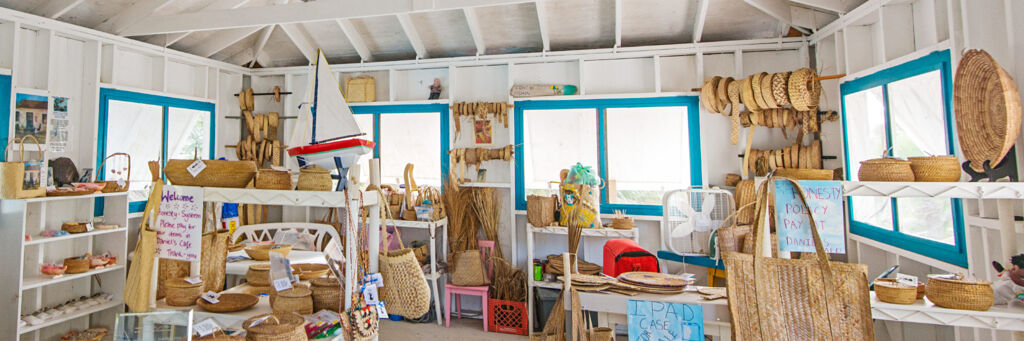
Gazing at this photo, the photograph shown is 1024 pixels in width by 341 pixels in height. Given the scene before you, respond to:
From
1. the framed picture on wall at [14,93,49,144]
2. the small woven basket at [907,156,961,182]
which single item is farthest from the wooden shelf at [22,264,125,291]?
the small woven basket at [907,156,961,182]

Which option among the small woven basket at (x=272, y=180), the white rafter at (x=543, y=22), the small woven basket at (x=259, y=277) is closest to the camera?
the small woven basket at (x=272, y=180)

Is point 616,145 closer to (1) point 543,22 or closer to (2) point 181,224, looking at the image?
(1) point 543,22

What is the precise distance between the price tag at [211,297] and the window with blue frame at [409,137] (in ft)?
8.90

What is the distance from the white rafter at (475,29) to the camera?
4267 millimetres

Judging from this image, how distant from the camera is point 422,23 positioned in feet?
15.3

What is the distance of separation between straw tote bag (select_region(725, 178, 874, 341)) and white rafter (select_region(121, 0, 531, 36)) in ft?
9.60

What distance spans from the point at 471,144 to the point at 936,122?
377 cm

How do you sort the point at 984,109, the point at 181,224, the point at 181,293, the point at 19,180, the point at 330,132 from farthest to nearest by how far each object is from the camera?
the point at 19,180
the point at 181,293
the point at 181,224
the point at 330,132
the point at 984,109

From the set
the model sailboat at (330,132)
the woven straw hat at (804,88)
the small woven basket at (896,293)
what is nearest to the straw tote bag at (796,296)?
the small woven basket at (896,293)

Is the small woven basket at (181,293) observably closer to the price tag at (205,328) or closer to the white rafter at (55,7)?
the price tag at (205,328)

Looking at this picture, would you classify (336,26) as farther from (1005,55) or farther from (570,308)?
(1005,55)

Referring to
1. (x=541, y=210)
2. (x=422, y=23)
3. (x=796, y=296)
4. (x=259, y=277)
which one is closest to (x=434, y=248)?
→ (x=541, y=210)

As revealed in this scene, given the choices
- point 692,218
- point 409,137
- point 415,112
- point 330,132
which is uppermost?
point 415,112

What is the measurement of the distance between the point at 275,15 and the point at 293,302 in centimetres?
282
